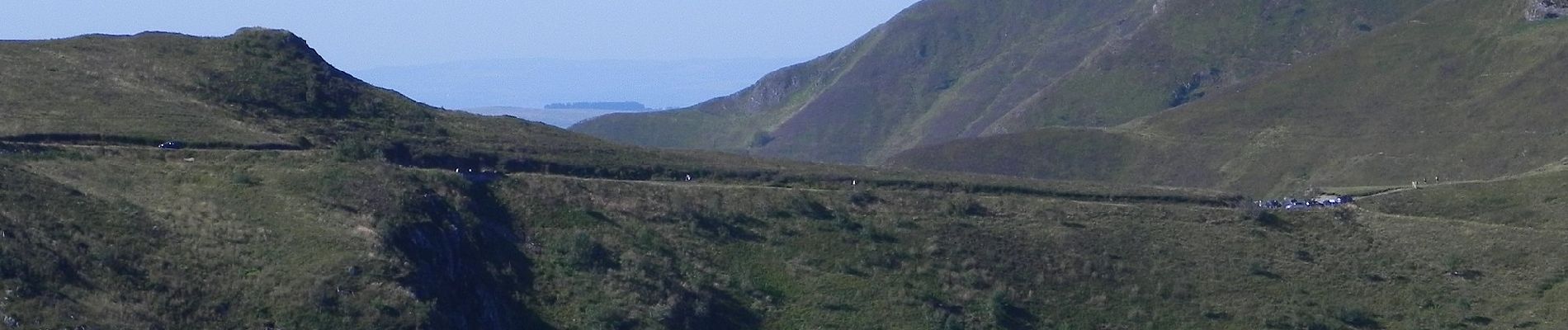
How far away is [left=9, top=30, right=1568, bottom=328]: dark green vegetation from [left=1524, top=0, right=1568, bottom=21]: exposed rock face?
4833 centimetres

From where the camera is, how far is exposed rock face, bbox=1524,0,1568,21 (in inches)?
3725

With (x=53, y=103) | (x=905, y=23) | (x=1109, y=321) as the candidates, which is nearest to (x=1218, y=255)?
(x=1109, y=321)

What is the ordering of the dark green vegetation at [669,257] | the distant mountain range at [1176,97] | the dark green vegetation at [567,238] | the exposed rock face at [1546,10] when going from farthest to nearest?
the exposed rock face at [1546,10] < the distant mountain range at [1176,97] < the dark green vegetation at [567,238] < the dark green vegetation at [669,257]

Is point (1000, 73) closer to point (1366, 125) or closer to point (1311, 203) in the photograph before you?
point (1366, 125)

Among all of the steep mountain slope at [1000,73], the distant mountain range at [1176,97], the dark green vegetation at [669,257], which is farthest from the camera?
the steep mountain slope at [1000,73]

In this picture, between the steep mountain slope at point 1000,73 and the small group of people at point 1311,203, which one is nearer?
the small group of people at point 1311,203

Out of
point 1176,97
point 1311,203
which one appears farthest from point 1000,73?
point 1311,203

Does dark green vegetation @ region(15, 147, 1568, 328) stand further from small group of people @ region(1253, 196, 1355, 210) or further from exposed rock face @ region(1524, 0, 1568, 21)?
exposed rock face @ region(1524, 0, 1568, 21)

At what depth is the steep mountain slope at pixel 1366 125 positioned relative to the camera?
77875 mm

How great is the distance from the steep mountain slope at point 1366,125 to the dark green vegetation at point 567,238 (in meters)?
26.8

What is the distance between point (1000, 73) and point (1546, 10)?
5722cm

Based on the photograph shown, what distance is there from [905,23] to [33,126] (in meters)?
132

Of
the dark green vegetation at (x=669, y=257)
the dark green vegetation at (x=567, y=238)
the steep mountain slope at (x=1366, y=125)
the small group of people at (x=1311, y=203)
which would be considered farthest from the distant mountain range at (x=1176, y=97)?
the dark green vegetation at (x=567, y=238)

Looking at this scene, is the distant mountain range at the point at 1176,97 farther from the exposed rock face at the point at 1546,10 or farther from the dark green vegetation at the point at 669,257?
the dark green vegetation at the point at 669,257
